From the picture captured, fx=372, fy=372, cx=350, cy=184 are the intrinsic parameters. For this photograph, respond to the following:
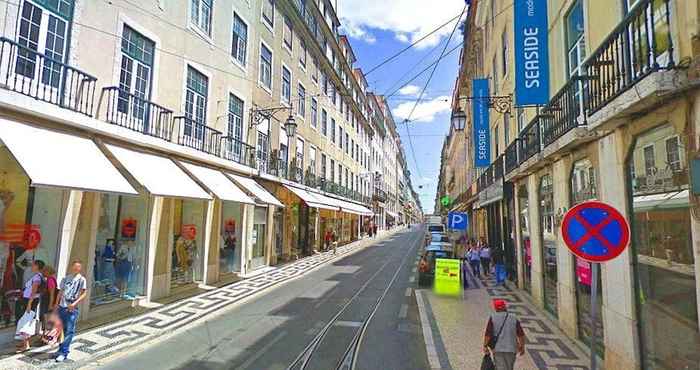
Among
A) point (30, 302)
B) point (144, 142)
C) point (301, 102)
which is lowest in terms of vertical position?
point (30, 302)

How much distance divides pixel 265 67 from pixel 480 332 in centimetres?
1620

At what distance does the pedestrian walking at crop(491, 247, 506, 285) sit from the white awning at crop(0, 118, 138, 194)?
12543mm

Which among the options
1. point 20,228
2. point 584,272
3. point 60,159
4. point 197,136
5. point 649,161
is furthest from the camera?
point 197,136

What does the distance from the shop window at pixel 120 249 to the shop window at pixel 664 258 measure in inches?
459

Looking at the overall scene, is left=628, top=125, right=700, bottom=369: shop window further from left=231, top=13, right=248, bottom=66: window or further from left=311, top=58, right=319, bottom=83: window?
left=311, top=58, right=319, bottom=83: window

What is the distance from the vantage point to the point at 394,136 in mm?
86000

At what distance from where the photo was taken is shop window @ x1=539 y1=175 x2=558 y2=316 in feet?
31.3

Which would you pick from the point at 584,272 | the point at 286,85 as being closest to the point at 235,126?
the point at 286,85

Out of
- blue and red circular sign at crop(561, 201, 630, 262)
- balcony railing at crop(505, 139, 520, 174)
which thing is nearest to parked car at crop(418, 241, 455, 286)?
balcony railing at crop(505, 139, 520, 174)

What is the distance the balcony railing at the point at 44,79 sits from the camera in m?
7.18

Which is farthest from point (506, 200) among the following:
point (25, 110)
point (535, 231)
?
point (25, 110)

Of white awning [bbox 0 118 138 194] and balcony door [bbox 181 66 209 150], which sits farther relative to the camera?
balcony door [bbox 181 66 209 150]

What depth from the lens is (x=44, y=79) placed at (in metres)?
8.02

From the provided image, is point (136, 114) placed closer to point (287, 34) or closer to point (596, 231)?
point (596, 231)
